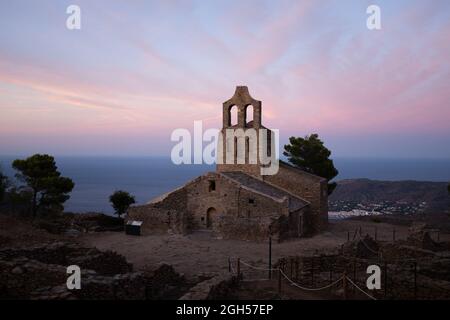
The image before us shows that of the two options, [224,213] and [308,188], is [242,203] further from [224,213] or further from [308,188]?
[308,188]

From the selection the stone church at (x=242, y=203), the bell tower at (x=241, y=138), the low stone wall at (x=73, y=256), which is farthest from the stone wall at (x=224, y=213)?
the low stone wall at (x=73, y=256)

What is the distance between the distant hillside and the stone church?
42737 mm

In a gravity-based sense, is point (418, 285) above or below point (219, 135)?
below

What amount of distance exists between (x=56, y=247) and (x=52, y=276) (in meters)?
3.88

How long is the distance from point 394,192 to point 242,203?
7015 centimetres

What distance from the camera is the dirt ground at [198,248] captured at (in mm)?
19234

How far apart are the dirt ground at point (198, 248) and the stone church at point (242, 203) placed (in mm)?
909

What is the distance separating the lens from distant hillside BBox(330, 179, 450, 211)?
73.2 metres

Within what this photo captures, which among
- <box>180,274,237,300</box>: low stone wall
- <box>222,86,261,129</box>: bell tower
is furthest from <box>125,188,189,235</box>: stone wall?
<box>180,274,237,300</box>: low stone wall

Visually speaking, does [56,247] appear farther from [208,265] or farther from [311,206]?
[311,206]

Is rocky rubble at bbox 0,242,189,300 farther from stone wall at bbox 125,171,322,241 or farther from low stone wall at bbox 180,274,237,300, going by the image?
stone wall at bbox 125,171,322,241

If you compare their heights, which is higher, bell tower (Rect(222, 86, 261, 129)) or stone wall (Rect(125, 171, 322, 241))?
bell tower (Rect(222, 86, 261, 129))

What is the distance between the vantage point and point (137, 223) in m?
27.0
